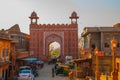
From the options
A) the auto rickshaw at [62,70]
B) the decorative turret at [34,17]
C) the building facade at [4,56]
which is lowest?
the auto rickshaw at [62,70]

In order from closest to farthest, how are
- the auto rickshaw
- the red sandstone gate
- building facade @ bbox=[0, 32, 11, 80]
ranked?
building facade @ bbox=[0, 32, 11, 80], the auto rickshaw, the red sandstone gate

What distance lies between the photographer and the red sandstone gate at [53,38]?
51750mm

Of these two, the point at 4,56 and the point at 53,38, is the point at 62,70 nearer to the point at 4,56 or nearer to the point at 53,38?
the point at 4,56

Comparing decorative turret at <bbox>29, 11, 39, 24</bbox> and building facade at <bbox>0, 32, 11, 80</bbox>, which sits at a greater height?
decorative turret at <bbox>29, 11, 39, 24</bbox>

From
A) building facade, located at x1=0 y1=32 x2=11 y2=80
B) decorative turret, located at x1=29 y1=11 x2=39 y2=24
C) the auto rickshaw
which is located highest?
decorative turret, located at x1=29 y1=11 x2=39 y2=24

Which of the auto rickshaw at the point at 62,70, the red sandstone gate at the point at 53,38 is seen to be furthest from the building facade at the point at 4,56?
the red sandstone gate at the point at 53,38

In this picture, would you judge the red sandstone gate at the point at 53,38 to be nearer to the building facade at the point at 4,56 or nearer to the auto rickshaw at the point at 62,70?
the auto rickshaw at the point at 62,70

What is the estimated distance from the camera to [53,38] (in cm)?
5234

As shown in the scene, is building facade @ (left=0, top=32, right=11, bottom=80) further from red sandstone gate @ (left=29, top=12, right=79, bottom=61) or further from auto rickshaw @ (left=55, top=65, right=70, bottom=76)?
red sandstone gate @ (left=29, top=12, right=79, bottom=61)

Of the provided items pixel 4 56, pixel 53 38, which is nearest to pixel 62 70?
pixel 4 56


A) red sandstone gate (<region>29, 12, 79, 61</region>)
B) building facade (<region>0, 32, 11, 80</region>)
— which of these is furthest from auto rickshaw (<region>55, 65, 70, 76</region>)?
red sandstone gate (<region>29, 12, 79, 61</region>)

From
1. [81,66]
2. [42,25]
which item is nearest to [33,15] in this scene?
[42,25]

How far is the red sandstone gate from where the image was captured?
170 feet

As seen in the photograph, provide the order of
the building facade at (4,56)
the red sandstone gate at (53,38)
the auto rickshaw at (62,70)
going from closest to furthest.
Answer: the building facade at (4,56) < the auto rickshaw at (62,70) < the red sandstone gate at (53,38)
